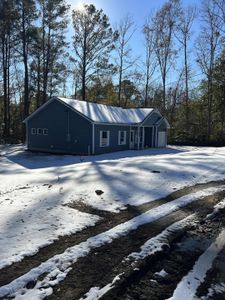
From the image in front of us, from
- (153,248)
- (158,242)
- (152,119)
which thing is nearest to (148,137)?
(152,119)

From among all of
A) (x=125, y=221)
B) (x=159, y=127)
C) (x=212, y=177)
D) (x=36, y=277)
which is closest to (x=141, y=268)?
(x=36, y=277)

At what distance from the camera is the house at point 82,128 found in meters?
22.5

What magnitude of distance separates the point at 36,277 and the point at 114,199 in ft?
12.1

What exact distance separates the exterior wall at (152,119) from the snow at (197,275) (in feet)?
74.3

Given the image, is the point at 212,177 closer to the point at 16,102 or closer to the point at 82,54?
the point at 82,54

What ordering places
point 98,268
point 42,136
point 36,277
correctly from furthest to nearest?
1. point 42,136
2. point 98,268
3. point 36,277

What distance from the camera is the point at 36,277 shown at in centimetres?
383

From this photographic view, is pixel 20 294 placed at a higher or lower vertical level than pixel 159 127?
lower

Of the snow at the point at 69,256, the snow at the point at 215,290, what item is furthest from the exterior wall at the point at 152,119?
the snow at the point at 215,290

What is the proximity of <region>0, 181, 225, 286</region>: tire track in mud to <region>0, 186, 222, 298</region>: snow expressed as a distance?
Result: 0.11 meters

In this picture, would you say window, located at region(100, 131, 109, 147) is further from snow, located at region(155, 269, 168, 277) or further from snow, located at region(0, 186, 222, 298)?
snow, located at region(155, 269, 168, 277)

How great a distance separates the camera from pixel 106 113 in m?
25.8

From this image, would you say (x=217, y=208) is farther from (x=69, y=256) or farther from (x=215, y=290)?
(x=69, y=256)

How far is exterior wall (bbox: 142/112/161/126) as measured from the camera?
91.7 ft
